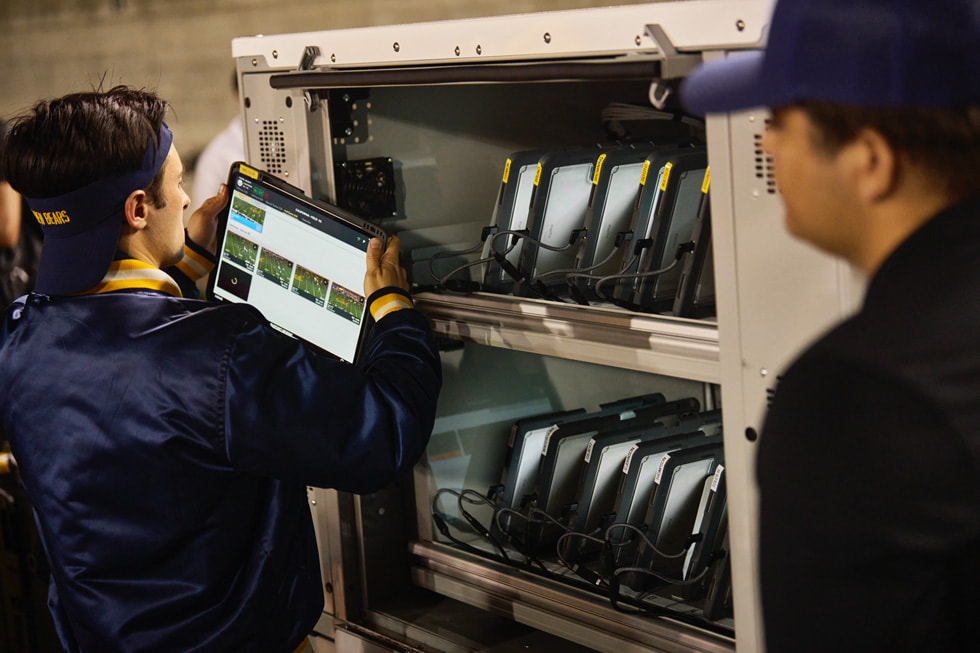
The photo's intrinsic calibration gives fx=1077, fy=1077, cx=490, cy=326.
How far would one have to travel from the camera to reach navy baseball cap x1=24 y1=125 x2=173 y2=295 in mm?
1760

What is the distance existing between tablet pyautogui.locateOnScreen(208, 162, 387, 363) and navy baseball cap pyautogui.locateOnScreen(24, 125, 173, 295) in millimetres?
365

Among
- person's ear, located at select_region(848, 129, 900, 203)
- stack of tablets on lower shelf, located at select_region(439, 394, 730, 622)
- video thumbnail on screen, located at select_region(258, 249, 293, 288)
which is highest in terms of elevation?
person's ear, located at select_region(848, 129, 900, 203)

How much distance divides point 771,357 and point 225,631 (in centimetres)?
101

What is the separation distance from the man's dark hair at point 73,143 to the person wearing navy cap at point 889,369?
4.08ft

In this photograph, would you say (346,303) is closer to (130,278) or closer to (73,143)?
(130,278)

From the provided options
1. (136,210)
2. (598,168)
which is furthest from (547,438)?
(136,210)

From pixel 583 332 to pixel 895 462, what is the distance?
102cm

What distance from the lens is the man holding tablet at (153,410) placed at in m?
1.70

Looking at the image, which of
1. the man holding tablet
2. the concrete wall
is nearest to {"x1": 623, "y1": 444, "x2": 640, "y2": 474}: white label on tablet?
the man holding tablet

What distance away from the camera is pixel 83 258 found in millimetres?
1768

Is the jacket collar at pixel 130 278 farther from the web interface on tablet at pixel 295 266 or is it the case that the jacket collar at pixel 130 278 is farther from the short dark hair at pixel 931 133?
the short dark hair at pixel 931 133

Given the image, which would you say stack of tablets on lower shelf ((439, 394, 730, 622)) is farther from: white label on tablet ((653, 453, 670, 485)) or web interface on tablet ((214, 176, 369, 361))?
web interface on tablet ((214, 176, 369, 361))

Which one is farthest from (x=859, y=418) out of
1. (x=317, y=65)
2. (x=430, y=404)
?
(x=317, y=65)

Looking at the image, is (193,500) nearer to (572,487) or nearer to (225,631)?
(225,631)
